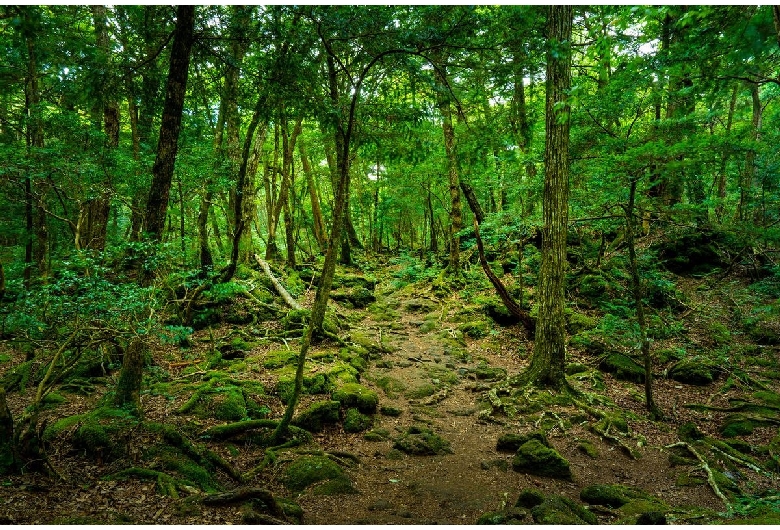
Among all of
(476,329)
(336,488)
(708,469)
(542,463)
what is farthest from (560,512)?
(476,329)

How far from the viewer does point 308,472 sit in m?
5.27

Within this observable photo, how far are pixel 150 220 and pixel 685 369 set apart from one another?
1137cm

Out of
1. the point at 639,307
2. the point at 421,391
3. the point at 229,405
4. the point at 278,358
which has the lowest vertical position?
the point at 421,391

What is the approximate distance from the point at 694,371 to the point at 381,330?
8241 millimetres

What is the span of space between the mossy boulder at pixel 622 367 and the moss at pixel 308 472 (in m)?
7.19

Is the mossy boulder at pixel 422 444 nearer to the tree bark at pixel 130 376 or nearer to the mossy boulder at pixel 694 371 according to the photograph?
the tree bark at pixel 130 376

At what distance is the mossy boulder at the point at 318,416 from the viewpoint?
21.7 feet

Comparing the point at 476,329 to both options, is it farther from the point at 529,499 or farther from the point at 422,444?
the point at 529,499

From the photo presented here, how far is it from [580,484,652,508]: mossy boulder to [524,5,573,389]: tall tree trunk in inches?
124

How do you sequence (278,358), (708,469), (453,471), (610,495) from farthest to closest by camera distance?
(278,358) → (453,471) → (708,469) → (610,495)

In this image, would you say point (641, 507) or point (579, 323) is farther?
point (579, 323)

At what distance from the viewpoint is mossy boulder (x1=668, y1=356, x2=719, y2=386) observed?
878 cm

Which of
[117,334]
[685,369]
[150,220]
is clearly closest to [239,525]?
[117,334]

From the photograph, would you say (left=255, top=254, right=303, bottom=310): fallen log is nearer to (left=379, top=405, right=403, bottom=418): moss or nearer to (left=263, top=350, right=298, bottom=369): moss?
(left=263, top=350, right=298, bottom=369): moss
